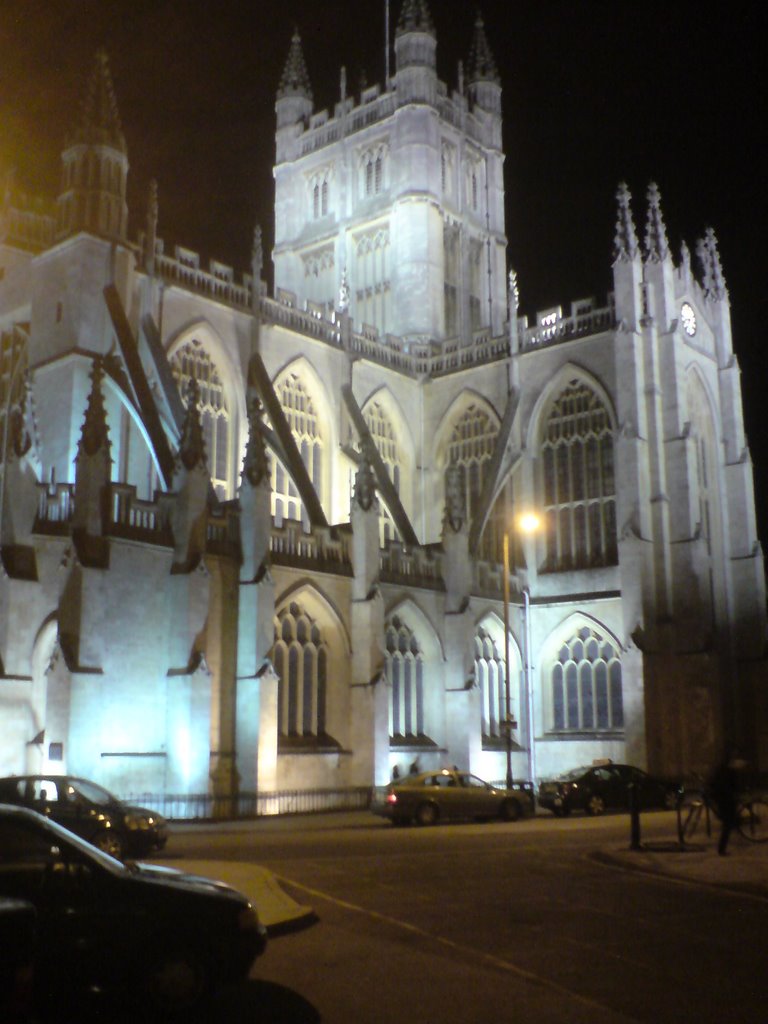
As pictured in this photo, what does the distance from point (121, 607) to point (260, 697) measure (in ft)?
13.6

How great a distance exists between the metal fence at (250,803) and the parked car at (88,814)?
630 cm

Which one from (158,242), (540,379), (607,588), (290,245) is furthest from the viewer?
(290,245)

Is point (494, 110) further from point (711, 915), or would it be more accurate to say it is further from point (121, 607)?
point (711, 915)

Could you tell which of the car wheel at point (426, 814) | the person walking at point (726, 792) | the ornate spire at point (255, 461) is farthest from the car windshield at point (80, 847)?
the ornate spire at point (255, 461)

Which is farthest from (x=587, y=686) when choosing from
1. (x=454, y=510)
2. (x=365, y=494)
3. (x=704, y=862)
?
(x=704, y=862)

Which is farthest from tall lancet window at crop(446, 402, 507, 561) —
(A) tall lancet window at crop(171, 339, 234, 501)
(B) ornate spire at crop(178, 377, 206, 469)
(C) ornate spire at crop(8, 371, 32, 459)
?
(C) ornate spire at crop(8, 371, 32, 459)

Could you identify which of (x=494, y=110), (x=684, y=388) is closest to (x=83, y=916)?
(x=684, y=388)

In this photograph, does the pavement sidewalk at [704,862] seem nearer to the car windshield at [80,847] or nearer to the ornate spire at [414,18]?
the car windshield at [80,847]

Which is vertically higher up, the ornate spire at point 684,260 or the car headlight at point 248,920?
the ornate spire at point 684,260

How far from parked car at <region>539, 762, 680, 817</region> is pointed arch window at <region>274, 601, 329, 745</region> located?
6659mm

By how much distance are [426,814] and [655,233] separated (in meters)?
24.3

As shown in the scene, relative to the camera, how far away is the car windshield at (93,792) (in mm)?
17484

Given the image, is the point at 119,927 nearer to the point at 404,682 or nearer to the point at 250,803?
the point at 250,803

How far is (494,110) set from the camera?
180ft
